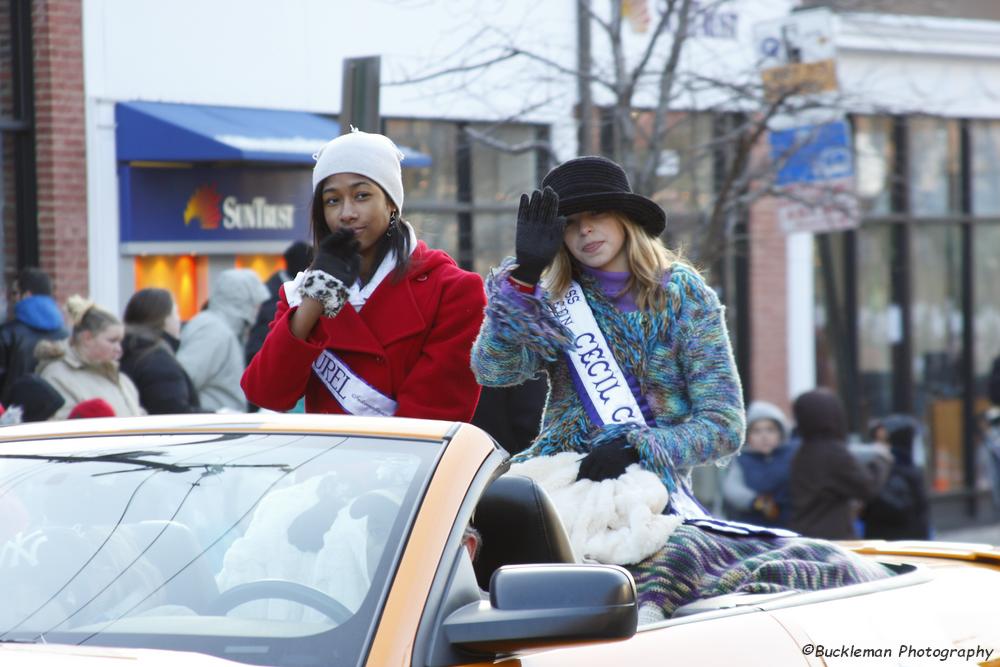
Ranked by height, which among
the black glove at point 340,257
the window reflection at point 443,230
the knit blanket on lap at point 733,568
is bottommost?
the knit blanket on lap at point 733,568

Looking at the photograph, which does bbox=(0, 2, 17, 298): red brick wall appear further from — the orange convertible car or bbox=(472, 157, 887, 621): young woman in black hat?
the orange convertible car

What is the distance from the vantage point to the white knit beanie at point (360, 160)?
177 inches

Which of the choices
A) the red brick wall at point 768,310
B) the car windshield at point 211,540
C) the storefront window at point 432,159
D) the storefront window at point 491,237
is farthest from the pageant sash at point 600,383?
the red brick wall at point 768,310

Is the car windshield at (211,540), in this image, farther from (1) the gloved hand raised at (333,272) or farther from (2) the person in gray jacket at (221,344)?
(2) the person in gray jacket at (221,344)

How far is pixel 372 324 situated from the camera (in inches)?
179

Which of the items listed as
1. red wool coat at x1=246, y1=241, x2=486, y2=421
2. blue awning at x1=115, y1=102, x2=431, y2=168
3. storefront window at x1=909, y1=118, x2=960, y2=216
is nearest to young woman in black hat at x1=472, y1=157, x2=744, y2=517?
red wool coat at x1=246, y1=241, x2=486, y2=421

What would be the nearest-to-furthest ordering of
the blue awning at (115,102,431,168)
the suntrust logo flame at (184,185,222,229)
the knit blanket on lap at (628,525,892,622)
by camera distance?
the knit blanket on lap at (628,525,892,622) → the blue awning at (115,102,431,168) → the suntrust logo flame at (184,185,222,229)

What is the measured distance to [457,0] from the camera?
38.9 ft

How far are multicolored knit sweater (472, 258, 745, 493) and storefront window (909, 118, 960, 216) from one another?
12697 millimetres

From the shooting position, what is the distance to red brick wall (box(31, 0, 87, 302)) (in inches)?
438

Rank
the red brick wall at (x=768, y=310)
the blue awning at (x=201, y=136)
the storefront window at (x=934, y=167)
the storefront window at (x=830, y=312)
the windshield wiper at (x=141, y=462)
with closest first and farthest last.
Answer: the windshield wiper at (x=141, y=462), the blue awning at (x=201, y=136), the red brick wall at (x=768, y=310), the storefront window at (x=830, y=312), the storefront window at (x=934, y=167)

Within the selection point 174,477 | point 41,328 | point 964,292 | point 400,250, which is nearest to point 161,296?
point 41,328

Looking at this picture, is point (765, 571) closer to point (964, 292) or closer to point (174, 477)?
point (174, 477)

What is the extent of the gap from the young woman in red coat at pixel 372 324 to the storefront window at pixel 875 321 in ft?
40.8
